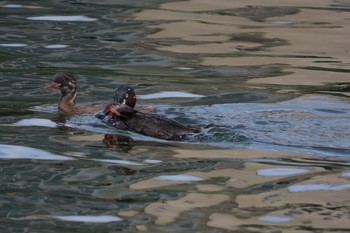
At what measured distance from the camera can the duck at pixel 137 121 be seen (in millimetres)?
10625

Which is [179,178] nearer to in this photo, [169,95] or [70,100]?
[70,100]

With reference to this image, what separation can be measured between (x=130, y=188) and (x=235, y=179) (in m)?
0.83

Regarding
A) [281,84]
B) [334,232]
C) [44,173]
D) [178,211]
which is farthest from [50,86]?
[334,232]

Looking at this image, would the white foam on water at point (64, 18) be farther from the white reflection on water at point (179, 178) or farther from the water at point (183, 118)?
the white reflection on water at point (179, 178)

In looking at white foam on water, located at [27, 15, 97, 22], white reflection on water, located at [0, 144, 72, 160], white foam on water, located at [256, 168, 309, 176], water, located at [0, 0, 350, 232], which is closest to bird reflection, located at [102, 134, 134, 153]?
water, located at [0, 0, 350, 232]

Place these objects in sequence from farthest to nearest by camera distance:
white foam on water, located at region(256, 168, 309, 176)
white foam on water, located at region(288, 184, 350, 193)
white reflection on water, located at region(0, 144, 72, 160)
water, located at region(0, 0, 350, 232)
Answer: white reflection on water, located at region(0, 144, 72, 160)
white foam on water, located at region(256, 168, 309, 176)
white foam on water, located at region(288, 184, 350, 193)
water, located at region(0, 0, 350, 232)

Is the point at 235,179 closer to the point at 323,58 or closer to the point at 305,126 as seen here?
the point at 305,126

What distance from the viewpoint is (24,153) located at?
9.94 m

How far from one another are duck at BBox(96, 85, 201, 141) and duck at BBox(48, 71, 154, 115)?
0.70 ft

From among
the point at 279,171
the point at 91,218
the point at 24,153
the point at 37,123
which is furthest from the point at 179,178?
the point at 37,123

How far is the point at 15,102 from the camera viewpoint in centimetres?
1225

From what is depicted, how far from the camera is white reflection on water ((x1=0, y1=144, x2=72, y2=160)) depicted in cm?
980

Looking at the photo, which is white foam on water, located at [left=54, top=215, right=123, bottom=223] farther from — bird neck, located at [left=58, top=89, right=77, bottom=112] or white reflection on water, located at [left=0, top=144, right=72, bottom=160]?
bird neck, located at [left=58, top=89, right=77, bottom=112]

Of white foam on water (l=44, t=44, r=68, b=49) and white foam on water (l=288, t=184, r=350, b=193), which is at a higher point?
white foam on water (l=44, t=44, r=68, b=49)
